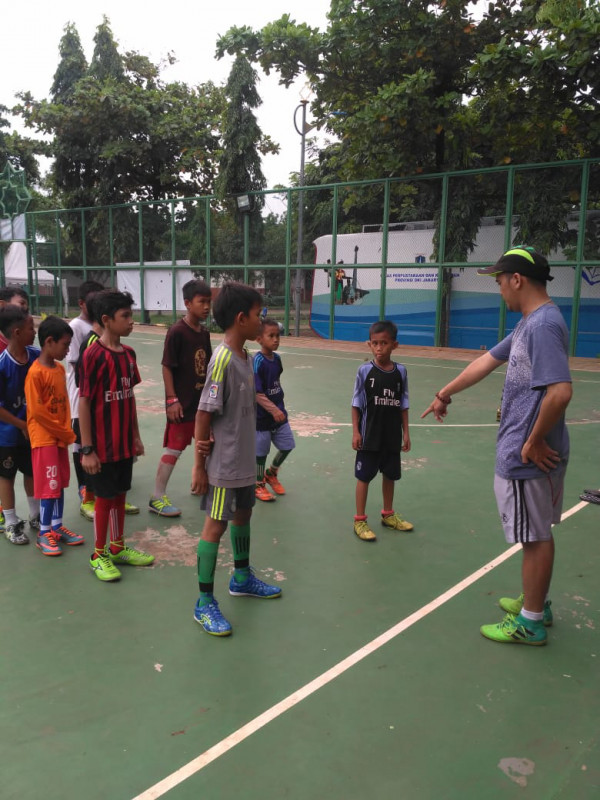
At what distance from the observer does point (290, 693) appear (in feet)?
8.39

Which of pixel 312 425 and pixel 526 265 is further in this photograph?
pixel 312 425

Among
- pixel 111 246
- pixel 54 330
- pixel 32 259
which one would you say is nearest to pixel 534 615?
pixel 54 330

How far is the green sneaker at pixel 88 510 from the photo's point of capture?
446 cm

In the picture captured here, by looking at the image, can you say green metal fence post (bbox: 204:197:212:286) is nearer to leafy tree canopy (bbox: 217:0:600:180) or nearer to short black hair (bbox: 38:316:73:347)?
leafy tree canopy (bbox: 217:0:600:180)

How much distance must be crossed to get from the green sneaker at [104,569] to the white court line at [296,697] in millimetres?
1365

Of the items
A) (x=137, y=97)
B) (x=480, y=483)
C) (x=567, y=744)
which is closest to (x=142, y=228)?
(x=137, y=97)

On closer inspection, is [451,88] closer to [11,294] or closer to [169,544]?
[11,294]

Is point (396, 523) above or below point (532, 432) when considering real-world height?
below

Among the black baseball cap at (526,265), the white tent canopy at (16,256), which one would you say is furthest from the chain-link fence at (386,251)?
the black baseball cap at (526,265)

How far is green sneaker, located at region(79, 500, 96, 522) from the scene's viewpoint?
446 cm

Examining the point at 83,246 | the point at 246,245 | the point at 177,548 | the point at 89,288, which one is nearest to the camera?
the point at 177,548

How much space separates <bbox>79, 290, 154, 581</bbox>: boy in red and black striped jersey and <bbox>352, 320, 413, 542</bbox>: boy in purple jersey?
4.48 feet

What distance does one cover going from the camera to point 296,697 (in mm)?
2535

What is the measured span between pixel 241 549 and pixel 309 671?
2.65ft
